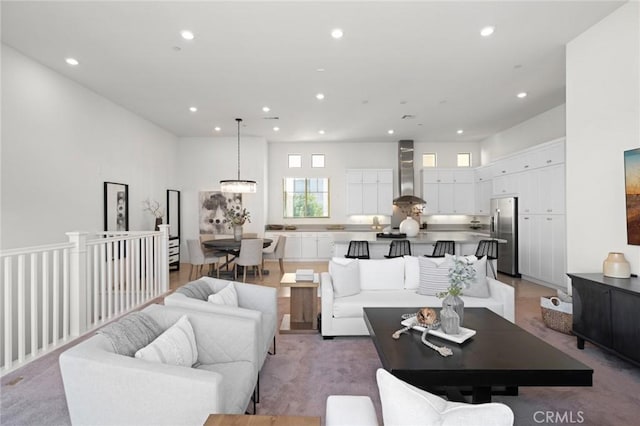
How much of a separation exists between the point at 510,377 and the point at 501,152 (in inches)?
284

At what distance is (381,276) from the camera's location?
3900mm

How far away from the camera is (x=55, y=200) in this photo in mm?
4402

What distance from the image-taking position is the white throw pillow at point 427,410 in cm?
87

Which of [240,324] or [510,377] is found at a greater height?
[240,324]

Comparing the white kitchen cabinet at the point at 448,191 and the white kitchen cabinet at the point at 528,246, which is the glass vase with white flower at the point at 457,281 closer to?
the white kitchen cabinet at the point at 528,246

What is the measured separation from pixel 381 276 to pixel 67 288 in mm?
3444

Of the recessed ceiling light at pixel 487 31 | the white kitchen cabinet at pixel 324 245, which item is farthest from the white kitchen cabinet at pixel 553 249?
the white kitchen cabinet at pixel 324 245

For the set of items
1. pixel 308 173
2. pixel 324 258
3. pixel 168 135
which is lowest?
pixel 324 258

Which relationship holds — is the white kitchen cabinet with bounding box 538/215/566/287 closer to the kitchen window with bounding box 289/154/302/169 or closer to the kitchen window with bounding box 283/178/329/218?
the kitchen window with bounding box 283/178/329/218

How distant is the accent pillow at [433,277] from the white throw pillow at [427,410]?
108 inches

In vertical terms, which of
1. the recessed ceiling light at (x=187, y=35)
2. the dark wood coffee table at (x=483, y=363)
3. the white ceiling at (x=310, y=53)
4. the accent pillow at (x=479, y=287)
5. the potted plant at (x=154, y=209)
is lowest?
the dark wood coffee table at (x=483, y=363)

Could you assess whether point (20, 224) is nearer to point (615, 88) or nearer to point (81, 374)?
point (81, 374)

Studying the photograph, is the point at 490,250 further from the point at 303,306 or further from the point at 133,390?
the point at 133,390

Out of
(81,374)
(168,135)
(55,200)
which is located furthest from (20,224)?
(168,135)
